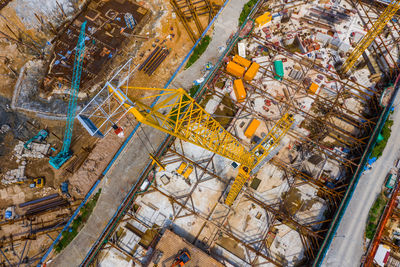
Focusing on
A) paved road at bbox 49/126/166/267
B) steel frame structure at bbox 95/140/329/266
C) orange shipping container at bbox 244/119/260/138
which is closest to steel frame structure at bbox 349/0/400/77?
orange shipping container at bbox 244/119/260/138

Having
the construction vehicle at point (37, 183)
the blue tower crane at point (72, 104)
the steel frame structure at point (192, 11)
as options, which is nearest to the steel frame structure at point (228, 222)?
the blue tower crane at point (72, 104)

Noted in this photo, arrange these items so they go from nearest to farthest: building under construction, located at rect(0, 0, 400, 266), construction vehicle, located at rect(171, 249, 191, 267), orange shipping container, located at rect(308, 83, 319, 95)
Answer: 1. construction vehicle, located at rect(171, 249, 191, 267)
2. building under construction, located at rect(0, 0, 400, 266)
3. orange shipping container, located at rect(308, 83, 319, 95)

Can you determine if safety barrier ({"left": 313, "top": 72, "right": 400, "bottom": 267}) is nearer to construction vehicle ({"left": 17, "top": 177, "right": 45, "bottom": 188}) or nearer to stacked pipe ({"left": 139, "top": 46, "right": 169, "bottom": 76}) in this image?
stacked pipe ({"left": 139, "top": 46, "right": 169, "bottom": 76})

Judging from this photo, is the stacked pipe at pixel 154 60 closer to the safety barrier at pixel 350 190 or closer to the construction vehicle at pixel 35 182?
the construction vehicle at pixel 35 182

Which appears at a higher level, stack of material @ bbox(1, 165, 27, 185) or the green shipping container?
the green shipping container

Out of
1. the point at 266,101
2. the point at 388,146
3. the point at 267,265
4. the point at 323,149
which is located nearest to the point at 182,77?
the point at 266,101

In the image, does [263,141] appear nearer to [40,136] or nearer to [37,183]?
[37,183]

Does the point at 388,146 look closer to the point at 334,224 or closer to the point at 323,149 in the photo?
the point at 323,149
